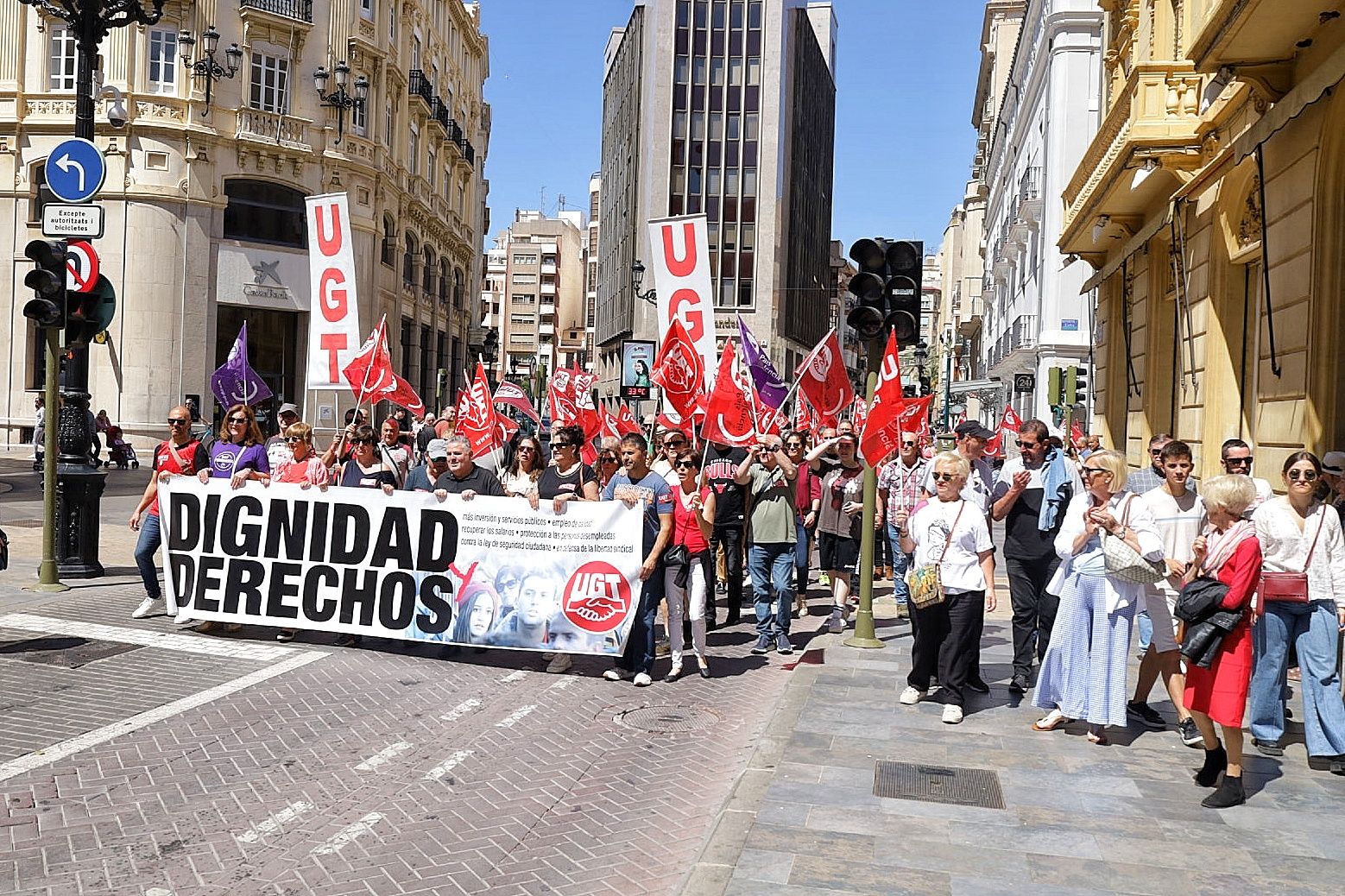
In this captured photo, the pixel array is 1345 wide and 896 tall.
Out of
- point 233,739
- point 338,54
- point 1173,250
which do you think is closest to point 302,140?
point 338,54

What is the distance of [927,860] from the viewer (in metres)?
4.93

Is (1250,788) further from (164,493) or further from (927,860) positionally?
(164,493)

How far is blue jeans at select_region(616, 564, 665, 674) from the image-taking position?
8.66 m

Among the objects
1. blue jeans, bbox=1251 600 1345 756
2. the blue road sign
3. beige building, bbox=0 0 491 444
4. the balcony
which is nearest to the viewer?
blue jeans, bbox=1251 600 1345 756

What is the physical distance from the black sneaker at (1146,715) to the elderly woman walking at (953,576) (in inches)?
40.7

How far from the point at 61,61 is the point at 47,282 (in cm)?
2961

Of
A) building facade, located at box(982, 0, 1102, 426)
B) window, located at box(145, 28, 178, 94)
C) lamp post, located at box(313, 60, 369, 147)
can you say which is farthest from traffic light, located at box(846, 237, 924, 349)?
window, located at box(145, 28, 178, 94)

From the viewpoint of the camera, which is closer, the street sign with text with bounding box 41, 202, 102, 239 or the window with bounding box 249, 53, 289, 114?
the street sign with text with bounding box 41, 202, 102, 239

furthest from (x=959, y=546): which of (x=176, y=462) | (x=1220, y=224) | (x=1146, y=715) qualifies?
(x=1220, y=224)

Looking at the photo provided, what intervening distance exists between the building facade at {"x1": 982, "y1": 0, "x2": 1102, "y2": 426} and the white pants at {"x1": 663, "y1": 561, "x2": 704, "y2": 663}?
67.6 feet

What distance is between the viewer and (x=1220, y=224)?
1346 cm

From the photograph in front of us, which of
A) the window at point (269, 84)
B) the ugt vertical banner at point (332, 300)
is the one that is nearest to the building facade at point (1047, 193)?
the ugt vertical banner at point (332, 300)

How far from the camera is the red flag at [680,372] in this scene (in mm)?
12617

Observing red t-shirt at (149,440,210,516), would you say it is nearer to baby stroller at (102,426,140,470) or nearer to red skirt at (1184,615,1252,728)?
red skirt at (1184,615,1252,728)
